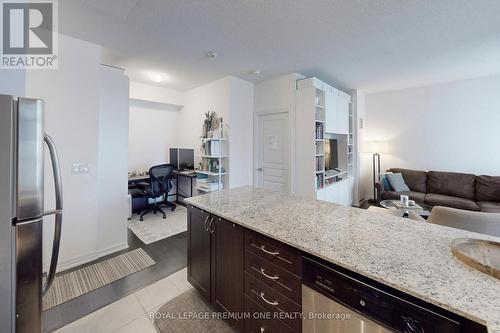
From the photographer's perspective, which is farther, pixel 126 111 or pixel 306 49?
pixel 126 111

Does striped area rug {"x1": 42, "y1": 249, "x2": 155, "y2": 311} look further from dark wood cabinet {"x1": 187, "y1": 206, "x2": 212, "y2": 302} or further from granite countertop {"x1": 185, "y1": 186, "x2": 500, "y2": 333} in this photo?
granite countertop {"x1": 185, "y1": 186, "x2": 500, "y2": 333}

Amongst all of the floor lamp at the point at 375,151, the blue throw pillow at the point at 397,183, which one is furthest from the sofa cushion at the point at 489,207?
the floor lamp at the point at 375,151

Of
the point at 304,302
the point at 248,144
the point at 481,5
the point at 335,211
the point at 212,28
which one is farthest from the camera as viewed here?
the point at 248,144

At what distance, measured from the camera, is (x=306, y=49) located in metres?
2.75

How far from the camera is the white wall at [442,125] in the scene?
12.8 ft

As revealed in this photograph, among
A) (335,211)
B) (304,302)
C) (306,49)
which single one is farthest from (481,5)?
(304,302)

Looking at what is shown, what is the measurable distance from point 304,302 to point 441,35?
127 inches

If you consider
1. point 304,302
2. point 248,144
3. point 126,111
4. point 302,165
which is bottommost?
point 304,302

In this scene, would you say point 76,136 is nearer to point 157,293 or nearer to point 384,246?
point 157,293

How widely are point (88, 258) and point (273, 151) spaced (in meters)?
3.22

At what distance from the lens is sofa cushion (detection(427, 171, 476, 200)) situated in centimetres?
378

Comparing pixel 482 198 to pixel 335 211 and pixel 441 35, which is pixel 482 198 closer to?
pixel 441 35

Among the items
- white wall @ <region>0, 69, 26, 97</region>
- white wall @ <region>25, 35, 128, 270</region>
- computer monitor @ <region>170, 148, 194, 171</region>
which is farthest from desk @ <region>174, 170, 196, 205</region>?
white wall @ <region>0, 69, 26, 97</region>

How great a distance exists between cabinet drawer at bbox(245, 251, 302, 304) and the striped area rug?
1.74 metres
